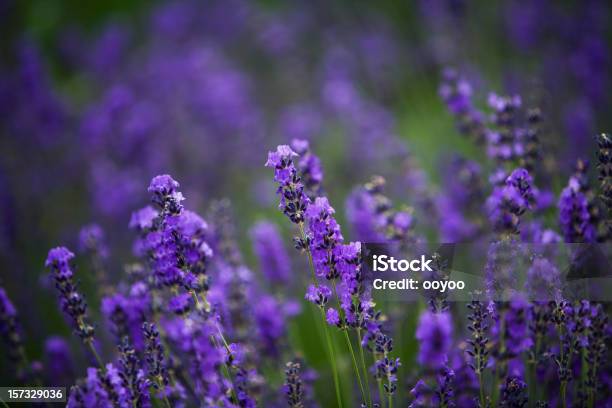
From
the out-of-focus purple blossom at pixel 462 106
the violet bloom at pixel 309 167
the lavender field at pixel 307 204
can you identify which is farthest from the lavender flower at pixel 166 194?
the out-of-focus purple blossom at pixel 462 106

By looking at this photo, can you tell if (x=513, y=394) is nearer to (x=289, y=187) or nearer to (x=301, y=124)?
(x=289, y=187)

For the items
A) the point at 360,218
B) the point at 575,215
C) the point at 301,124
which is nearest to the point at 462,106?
the point at 360,218

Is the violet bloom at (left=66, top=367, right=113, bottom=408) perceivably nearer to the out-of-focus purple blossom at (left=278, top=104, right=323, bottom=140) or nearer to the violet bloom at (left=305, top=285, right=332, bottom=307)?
the violet bloom at (left=305, top=285, right=332, bottom=307)

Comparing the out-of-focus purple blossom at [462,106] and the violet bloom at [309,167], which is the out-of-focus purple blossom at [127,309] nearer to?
the violet bloom at [309,167]

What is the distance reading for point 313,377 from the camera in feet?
8.39

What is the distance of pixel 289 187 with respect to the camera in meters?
1.97

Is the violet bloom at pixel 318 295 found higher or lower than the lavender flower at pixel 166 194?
lower

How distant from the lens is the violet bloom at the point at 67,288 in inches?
82.4

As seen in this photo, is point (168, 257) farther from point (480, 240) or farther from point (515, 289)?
point (480, 240)

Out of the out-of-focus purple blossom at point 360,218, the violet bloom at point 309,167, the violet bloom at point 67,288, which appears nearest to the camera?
the violet bloom at point 67,288

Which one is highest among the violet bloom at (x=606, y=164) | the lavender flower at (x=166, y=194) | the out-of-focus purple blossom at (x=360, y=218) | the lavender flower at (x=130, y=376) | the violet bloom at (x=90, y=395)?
the out-of-focus purple blossom at (x=360, y=218)

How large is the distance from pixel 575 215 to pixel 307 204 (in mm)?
1042

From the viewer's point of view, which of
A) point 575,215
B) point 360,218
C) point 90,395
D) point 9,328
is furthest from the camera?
point 360,218

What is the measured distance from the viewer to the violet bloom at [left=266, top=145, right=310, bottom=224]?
6.43 feet
